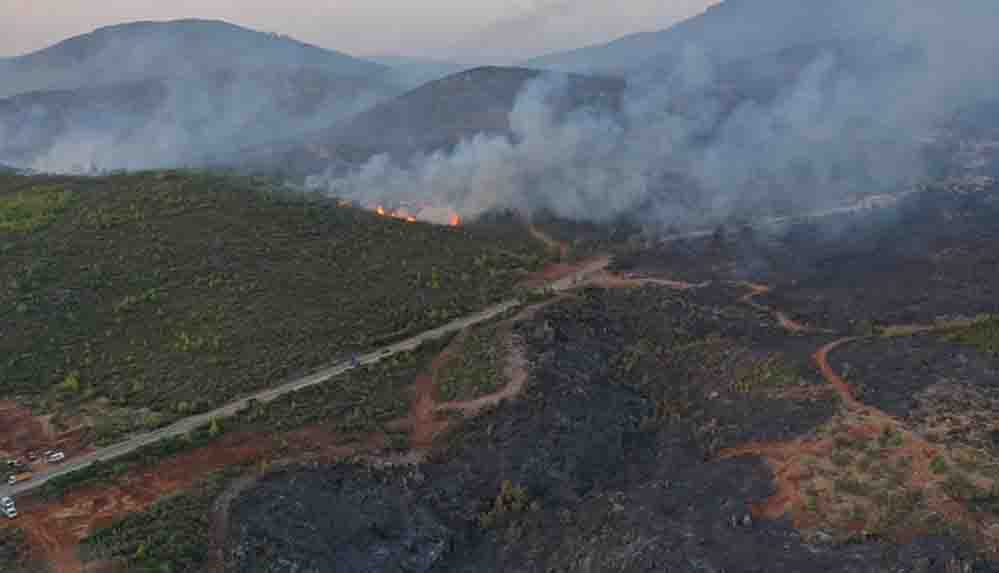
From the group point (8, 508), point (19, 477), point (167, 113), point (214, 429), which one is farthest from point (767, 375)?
point (167, 113)

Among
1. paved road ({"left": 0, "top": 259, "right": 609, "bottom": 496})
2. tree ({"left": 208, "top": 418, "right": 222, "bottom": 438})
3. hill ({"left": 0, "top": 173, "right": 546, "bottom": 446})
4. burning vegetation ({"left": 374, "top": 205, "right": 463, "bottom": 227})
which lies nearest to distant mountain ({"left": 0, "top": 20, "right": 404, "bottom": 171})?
burning vegetation ({"left": 374, "top": 205, "right": 463, "bottom": 227})

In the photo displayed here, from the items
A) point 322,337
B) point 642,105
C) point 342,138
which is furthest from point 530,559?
point 342,138

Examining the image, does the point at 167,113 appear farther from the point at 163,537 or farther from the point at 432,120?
the point at 163,537

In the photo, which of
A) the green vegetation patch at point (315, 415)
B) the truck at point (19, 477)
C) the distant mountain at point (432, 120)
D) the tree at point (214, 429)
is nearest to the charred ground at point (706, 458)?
the green vegetation patch at point (315, 415)

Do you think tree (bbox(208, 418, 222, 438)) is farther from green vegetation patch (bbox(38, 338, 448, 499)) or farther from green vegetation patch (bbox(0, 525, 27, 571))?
green vegetation patch (bbox(0, 525, 27, 571))

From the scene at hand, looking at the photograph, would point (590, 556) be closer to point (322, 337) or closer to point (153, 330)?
point (322, 337)

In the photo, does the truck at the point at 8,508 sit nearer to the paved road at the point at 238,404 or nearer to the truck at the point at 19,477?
the paved road at the point at 238,404
